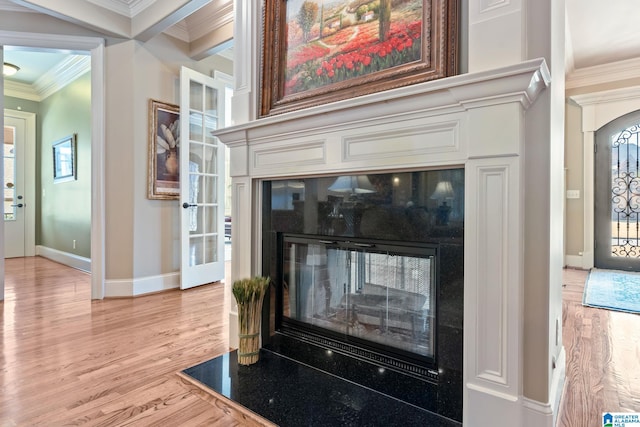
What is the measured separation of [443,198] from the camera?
1422 mm

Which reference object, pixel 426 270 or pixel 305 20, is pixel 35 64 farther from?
pixel 426 270

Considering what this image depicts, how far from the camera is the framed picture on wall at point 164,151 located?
350cm

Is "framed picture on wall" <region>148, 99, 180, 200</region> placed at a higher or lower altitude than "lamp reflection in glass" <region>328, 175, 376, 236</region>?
higher

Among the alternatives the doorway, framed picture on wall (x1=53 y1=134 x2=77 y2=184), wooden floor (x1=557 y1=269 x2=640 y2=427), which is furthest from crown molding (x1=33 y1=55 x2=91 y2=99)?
wooden floor (x1=557 y1=269 x2=640 y2=427)

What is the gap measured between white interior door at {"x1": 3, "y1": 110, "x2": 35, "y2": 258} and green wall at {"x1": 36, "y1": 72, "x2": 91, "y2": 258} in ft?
0.39

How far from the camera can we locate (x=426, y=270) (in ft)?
5.11

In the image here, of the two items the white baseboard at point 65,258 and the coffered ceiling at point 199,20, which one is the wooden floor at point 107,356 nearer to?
the white baseboard at point 65,258

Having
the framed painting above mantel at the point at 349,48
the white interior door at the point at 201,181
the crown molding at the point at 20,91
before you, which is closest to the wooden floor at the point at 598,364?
the framed painting above mantel at the point at 349,48

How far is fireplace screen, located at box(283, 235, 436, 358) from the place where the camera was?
157cm

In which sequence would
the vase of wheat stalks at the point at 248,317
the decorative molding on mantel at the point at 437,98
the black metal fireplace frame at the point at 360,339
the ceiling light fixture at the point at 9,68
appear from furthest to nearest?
1. the ceiling light fixture at the point at 9,68
2. the vase of wheat stalks at the point at 248,317
3. the black metal fireplace frame at the point at 360,339
4. the decorative molding on mantel at the point at 437,98

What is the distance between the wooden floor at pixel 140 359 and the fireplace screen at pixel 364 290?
625 millimetres

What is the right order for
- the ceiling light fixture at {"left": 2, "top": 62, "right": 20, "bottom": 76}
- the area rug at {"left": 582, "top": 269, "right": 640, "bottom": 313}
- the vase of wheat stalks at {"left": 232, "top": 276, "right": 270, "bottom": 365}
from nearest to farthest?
the vase of wheat stalks at {"left": 232, "top": 276, "right": 270, "bottom": 365} < the area rug at {"left": 582, "top": 269, "right": 640, "bottom": 313} < the ceiling light fixture at {"left": 2, "top": 62, "right": 20, "bottom": 76}

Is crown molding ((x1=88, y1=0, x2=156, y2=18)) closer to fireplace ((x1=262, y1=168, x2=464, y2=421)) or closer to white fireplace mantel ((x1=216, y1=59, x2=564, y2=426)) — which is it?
fireplace ((x1=262, y1=168, x2=464, y2=421))

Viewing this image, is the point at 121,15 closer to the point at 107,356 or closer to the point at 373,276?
the point at 107,356
